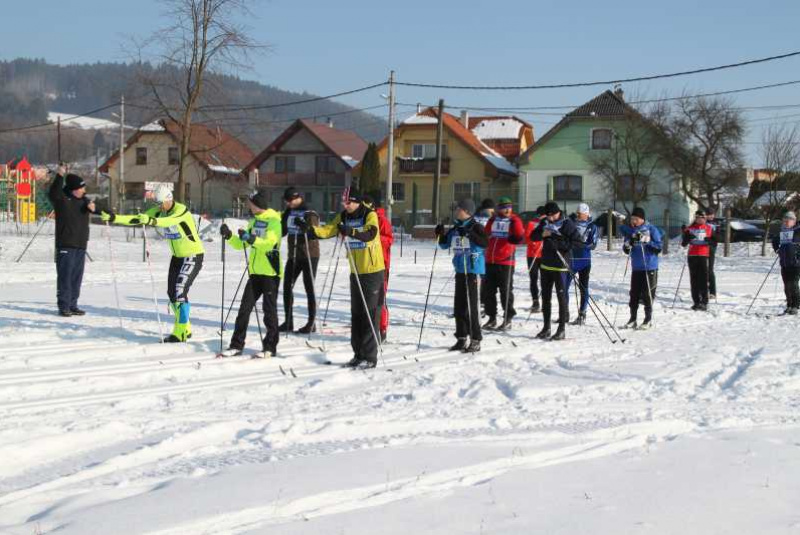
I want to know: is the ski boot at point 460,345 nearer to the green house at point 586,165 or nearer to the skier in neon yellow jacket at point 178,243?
the skier in neon yellow jacket at point 178,243

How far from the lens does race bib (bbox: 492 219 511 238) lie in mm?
11320

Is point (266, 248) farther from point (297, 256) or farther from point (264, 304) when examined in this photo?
point (297, 256)

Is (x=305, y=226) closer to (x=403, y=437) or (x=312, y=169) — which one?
(x=403, y=437)

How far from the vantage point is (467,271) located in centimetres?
972

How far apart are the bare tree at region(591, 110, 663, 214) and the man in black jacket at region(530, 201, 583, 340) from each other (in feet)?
93.7

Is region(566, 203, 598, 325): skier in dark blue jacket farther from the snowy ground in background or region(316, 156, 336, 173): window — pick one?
region(316, 156, 336, 173): window

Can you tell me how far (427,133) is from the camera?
52.5 m

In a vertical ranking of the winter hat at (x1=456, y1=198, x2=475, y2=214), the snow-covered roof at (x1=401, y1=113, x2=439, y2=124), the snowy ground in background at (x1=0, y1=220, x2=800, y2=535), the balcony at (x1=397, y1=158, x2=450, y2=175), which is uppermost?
the snow-covered roof at (x1=401, y1=113, x2=439, y2=124)

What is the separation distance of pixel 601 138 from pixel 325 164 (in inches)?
771

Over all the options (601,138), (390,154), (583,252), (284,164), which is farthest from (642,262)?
(284,164)

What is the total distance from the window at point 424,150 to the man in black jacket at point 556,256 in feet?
136

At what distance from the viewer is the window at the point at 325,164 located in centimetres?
5841

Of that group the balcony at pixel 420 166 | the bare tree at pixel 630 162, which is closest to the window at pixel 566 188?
the bare tree at pixel 630 162

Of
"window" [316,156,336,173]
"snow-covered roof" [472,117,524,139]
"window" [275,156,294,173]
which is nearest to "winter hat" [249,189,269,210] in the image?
"window" [316,156,336,173]
